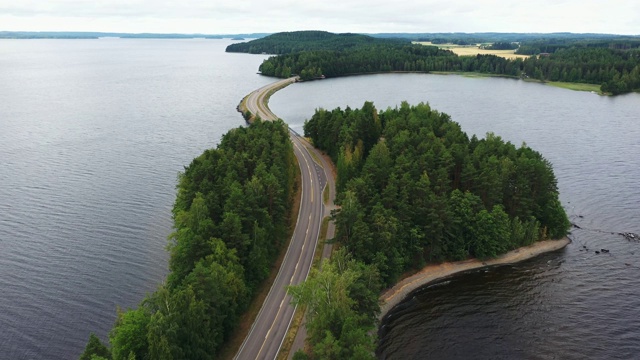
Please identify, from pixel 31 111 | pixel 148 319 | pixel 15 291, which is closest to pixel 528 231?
pixel 148 319

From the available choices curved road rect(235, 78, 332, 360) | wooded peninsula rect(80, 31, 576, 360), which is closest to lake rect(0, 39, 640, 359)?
wooded peninsula rect(80, 31, 576, 360)

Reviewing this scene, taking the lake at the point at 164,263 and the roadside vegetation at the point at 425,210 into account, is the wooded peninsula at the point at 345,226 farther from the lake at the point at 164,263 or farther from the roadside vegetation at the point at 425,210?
the lake at the point at 164,263

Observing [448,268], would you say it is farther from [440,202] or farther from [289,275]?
[289,275]

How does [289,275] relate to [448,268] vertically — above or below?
above

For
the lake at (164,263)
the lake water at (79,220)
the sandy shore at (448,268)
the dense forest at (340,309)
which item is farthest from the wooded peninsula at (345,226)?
the lake water at (79,220)

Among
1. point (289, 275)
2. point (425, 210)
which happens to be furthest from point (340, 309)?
point (425, 210)

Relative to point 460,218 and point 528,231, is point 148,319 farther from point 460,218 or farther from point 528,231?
point 528,231
